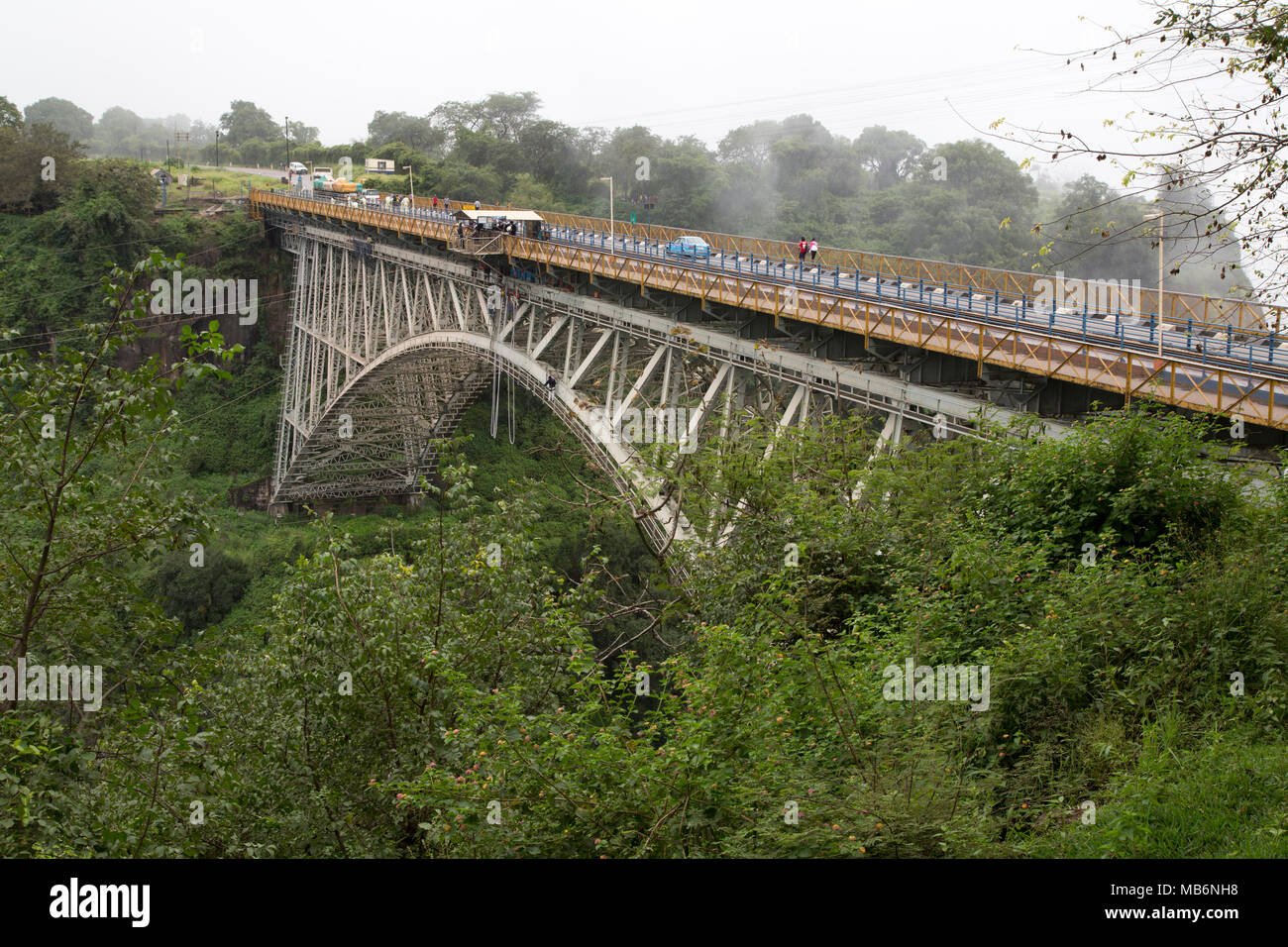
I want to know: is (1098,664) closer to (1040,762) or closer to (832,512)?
(1040,762)

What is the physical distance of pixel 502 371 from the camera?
104 ft

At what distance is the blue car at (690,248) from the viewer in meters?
25.8

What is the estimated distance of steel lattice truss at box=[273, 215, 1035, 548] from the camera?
53.2 feet

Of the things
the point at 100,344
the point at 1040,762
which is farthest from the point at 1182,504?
the point at 100,344

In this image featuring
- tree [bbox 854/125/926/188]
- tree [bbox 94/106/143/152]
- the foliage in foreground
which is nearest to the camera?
the foliage in foreground

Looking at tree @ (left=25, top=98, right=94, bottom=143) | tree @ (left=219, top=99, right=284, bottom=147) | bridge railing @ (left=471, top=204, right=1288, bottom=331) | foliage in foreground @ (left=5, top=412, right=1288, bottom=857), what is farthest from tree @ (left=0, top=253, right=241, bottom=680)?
tree @ (left=25, top=98, right=94, bottom=143)

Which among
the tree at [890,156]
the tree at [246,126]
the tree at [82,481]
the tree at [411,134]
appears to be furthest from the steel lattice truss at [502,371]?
the tree at [246,126]

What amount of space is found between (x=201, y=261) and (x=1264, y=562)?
57026mm

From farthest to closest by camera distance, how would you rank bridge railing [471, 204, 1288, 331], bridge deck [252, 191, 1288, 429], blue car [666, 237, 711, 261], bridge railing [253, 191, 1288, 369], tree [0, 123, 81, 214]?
tree [0, 123, 81, 214] < blue car [666, 237, 711, 261] < bridge railing [471, 204, 1288, 331] < bridge railing [253, 191, 1288, 369] < bridge deck [252, 191, 1288, 429]

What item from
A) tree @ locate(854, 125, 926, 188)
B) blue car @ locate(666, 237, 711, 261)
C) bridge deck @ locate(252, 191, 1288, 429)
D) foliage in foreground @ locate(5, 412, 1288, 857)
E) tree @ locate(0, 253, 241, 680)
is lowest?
foliage in foreground @ locate(5, 412, 1288, 857)

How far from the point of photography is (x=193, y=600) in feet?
118

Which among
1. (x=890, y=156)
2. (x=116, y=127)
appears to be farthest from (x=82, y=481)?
Result: (x=116, y=127)

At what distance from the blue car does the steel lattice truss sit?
9.76ft

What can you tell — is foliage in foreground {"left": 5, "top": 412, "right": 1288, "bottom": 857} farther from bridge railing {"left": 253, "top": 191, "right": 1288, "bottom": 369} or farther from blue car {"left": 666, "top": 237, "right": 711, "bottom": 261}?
blue car {"left": 666, "top": 237, "right": 711, "bottom": 261}
